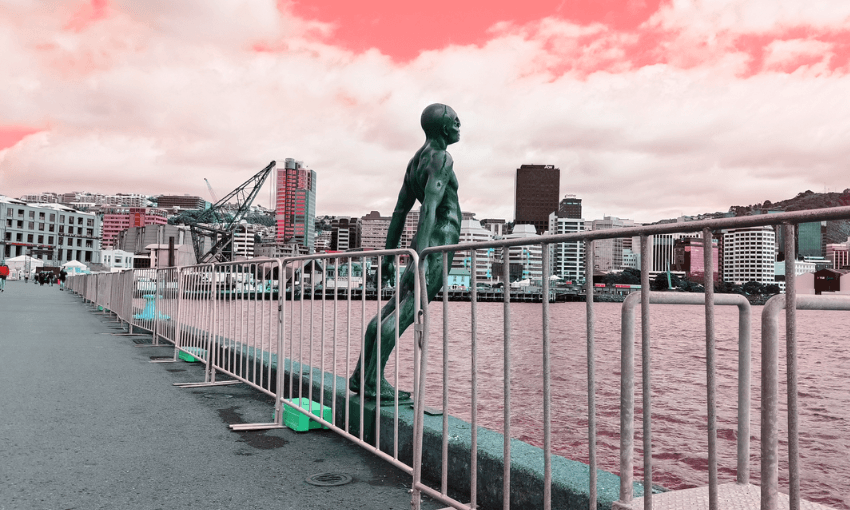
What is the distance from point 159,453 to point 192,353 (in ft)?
12.9

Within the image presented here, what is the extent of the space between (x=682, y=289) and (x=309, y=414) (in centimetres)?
278

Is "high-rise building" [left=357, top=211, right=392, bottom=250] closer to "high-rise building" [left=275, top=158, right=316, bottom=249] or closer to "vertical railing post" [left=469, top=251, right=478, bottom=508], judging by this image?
"high-rise building" [left=275, top=158, right=316, bottom=249]

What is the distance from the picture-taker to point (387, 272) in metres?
3.84

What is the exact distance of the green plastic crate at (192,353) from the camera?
24.3 ft

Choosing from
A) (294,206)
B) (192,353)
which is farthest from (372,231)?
(192,353)

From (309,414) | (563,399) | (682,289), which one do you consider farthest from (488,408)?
(682,289)

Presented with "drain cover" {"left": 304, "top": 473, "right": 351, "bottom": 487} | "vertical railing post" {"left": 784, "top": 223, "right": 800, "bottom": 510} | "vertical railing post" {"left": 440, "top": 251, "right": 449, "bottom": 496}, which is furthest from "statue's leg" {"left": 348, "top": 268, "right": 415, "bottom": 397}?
"vertical railing post" {"left": 784, "top": 223, "right": 800, "bottom": 510}

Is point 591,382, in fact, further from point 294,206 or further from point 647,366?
point 294,206

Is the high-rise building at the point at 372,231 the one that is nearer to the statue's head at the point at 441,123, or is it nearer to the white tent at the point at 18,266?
the white tent at the point at 18,266

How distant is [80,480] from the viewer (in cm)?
315

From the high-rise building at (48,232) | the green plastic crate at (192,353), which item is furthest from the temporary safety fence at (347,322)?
the high-rise building at (48,232)

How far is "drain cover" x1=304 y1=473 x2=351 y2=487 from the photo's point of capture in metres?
3.19

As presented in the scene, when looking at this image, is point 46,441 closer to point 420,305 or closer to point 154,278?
point 420,305

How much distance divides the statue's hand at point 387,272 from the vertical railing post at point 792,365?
2517mm
